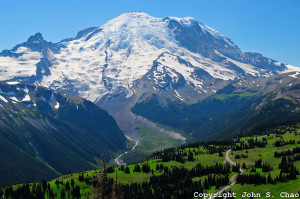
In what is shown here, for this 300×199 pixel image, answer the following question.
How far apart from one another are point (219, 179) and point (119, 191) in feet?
467

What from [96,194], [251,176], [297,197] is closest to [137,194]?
[251,176]

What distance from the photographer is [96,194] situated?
5359 cm

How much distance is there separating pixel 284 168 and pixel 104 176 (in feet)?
512

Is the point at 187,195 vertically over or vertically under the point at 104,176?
under

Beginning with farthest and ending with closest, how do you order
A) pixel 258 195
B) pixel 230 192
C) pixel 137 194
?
pixel 137 194 < pixel 230 192 < pixel 258 195

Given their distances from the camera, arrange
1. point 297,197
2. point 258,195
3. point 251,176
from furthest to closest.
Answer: point 251,176
point 258,195
point 297,197

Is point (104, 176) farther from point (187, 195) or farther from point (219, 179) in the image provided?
point (219, 179)

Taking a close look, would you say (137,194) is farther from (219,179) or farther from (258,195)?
(258,195)

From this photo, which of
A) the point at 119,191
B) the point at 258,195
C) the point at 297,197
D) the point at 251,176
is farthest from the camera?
the point at 251,176

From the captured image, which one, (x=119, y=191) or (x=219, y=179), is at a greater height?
(x=119, y=191)

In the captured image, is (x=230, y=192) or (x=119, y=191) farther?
(x=230, y=192)

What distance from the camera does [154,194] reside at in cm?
18400

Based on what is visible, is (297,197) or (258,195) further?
(258,195)

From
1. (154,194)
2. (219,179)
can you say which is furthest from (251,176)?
(154,194)
